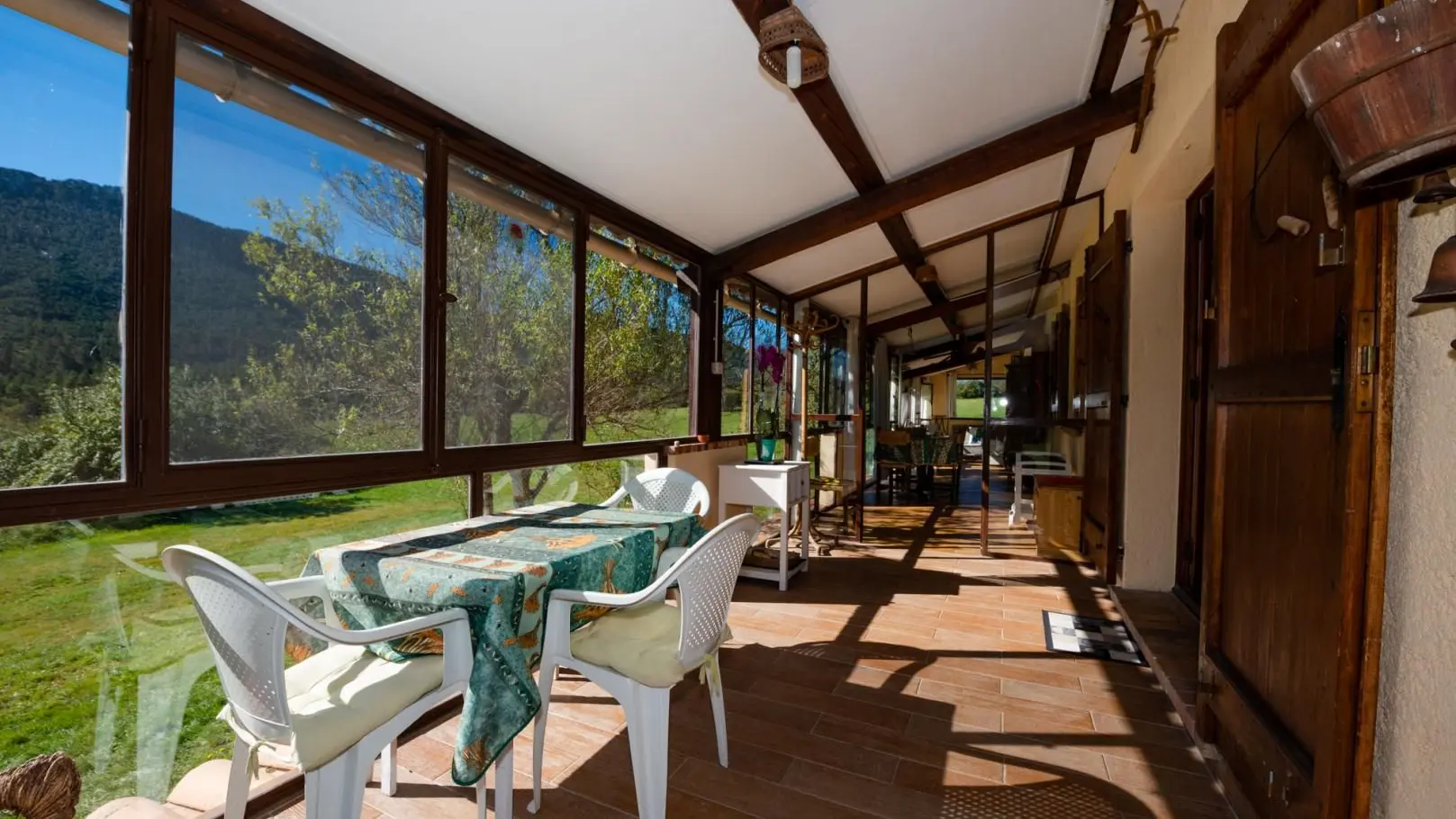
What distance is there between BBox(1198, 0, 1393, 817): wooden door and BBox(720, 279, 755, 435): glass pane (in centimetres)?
302

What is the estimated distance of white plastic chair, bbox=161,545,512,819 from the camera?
1111 millimetres

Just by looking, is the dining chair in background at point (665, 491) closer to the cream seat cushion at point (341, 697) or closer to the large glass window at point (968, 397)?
the cream seat cushion at point (341, 697)

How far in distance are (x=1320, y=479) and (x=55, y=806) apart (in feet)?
7.26

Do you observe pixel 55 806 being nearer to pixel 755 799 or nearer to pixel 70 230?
pixel 70 230

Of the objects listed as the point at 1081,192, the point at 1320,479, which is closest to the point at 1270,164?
the point at 1320,479

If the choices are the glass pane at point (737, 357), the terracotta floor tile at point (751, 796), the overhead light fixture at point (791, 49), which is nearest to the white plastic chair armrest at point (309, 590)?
the terracotta floor tile at point (751, 796)

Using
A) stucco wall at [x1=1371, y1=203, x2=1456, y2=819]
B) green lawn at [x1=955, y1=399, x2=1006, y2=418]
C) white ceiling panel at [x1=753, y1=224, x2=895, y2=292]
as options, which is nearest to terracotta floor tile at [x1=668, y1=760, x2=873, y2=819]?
stucco wall at [x1=1371, y1=203, x2=1456, y2=819]

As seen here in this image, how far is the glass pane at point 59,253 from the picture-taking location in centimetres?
128

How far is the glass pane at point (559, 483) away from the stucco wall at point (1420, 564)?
260 centimetres

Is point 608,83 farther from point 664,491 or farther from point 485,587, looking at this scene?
point 485,587

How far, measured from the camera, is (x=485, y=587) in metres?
1.39

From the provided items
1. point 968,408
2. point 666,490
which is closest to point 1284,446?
A: point 666,490

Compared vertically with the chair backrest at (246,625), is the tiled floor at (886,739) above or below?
below

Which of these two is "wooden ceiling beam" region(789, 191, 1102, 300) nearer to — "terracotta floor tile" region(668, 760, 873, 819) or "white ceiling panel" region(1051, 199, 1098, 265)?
"white ceiling panel" region(1051, 199, 1098, 265)
